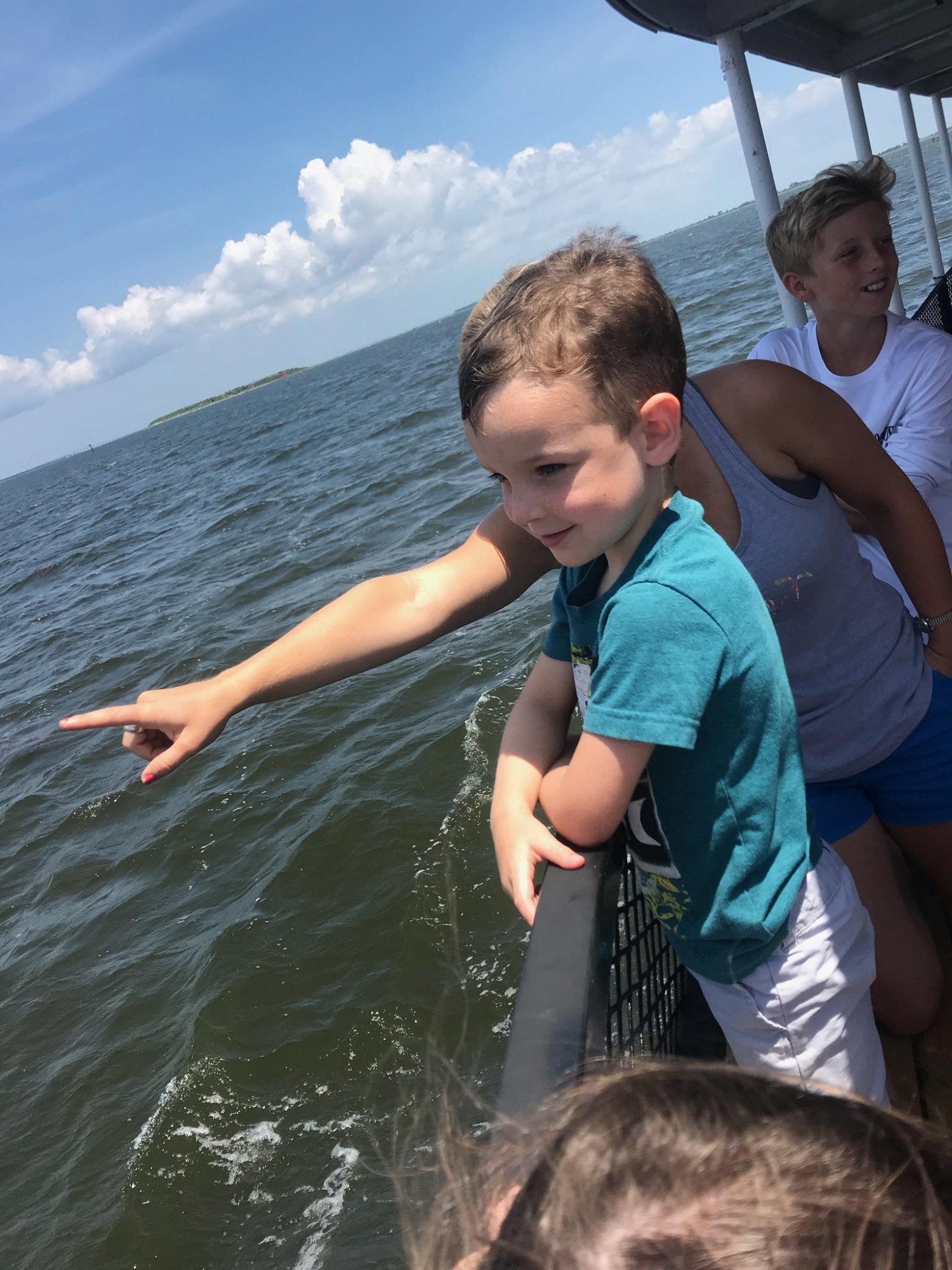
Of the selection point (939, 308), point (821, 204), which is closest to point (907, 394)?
point (821, 204)

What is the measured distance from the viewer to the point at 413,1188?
3.39ft

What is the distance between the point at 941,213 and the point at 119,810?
115ft

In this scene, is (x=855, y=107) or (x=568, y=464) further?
(x=855, y=107)

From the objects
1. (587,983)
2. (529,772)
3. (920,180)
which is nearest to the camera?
(587,983)

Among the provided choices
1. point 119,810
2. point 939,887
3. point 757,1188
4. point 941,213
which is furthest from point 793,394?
point 941,213

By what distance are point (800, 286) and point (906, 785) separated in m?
2.00

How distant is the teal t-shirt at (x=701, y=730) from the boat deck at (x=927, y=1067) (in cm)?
81

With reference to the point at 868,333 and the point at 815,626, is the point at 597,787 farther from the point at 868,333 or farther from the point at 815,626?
the point at 868,333

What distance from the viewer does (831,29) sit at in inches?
199

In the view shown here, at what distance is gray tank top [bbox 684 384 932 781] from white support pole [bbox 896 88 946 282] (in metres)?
6.00

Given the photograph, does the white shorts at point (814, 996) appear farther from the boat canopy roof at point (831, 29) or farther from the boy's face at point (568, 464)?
the boat canopy roof at point (831, 29)

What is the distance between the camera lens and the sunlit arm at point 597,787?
1.40 meters

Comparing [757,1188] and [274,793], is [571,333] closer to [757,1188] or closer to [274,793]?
[757,1188]

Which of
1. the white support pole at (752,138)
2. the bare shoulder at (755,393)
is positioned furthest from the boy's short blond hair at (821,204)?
the bare shoulder at (755,393)
